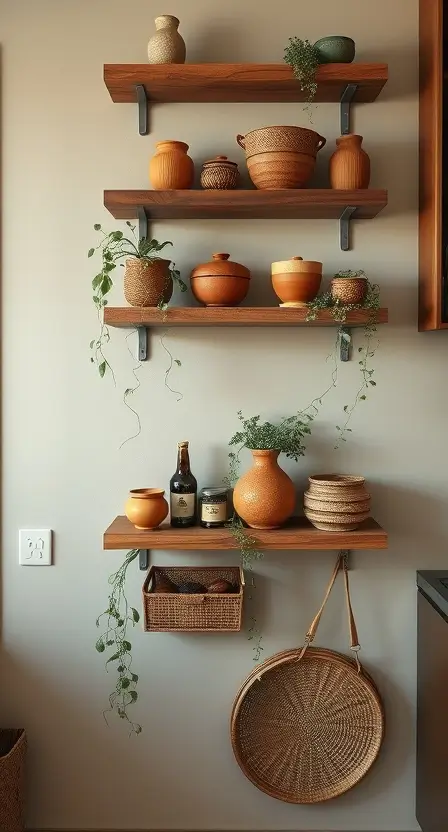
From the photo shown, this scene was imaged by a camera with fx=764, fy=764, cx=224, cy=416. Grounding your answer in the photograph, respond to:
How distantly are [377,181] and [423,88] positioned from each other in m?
0.26

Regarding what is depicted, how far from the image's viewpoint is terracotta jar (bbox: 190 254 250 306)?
73.9 inches

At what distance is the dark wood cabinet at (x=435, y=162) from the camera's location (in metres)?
1.87

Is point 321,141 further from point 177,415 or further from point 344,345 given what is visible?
point 177,415

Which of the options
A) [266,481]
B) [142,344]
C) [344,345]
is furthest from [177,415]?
[344,345]

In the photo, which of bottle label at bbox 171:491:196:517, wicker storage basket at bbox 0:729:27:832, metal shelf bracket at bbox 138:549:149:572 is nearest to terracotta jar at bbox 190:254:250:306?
bottle label at bbox 171:491:196:517

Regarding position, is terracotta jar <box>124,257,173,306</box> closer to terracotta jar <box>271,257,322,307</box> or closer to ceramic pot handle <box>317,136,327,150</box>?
terracotta jar <box>271,257,322,307</box>

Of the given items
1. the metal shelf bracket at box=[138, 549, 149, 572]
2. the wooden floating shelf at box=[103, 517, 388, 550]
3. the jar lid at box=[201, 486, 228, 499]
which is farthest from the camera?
the metal shelf bracket at box=[138, 549, 149, 572]

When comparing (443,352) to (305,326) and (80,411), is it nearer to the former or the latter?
(305,326)

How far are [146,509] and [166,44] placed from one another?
1154mm

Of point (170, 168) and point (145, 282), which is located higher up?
point (170, 168)

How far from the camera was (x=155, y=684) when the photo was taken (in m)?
2.08

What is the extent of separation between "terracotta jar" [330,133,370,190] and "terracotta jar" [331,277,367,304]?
240mm

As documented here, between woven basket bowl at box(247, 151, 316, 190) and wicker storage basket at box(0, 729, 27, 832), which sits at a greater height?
woven basket bowl at box(247, 151, 316, 190)

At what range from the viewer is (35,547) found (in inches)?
81.9
